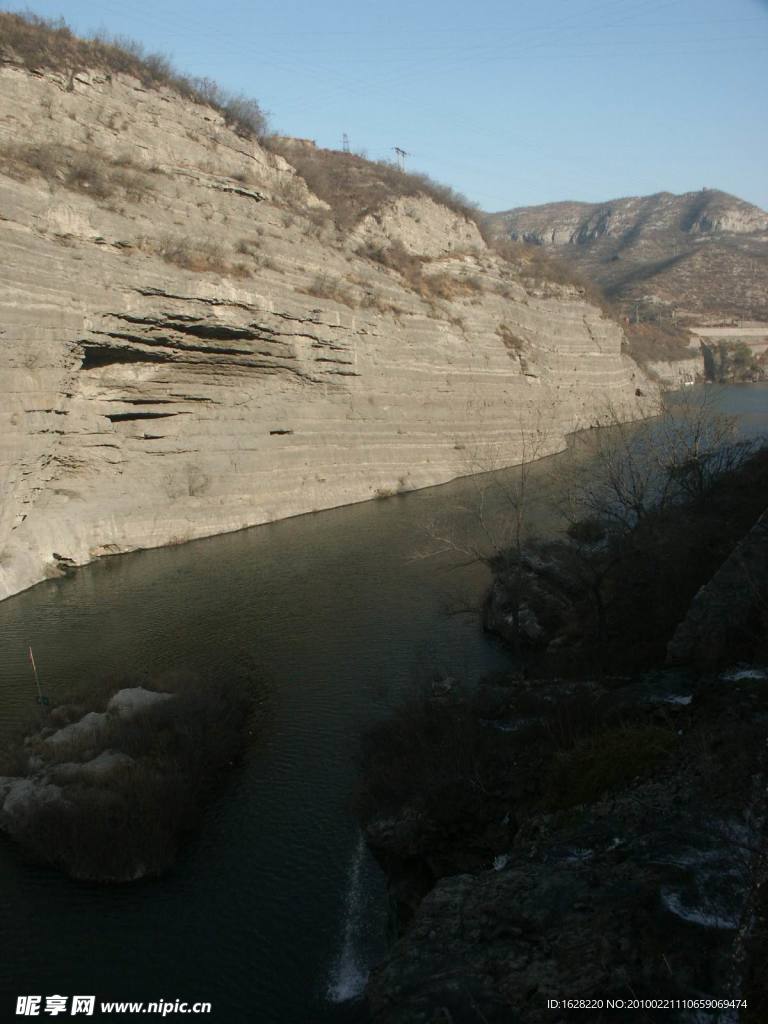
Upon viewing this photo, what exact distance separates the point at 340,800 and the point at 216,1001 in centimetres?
310

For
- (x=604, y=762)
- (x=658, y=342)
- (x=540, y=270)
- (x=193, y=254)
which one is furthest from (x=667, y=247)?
(x=604, y=762)

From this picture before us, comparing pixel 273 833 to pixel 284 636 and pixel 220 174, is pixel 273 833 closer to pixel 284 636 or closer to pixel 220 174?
pixel 284 636

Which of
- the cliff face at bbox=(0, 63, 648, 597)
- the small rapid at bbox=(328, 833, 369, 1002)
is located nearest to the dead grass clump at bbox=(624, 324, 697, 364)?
the cliff face at bbox=(0, 63, 648, 597)

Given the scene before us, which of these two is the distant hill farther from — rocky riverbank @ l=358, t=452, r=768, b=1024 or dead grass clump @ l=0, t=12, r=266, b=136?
rocky riverbank @ l=358, t=452, r=768, b=1024

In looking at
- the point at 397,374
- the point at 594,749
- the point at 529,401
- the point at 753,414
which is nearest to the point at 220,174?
the point at 397,374

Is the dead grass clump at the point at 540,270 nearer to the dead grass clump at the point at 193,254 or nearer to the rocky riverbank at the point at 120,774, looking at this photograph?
the dead grass clump at the point at 193,254

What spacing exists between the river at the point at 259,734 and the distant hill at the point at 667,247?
53299 millimetres

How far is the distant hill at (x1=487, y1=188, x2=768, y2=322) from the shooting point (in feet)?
310

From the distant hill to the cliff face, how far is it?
40.0 metres

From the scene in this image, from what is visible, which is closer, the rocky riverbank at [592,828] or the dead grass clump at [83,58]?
the rocky riverbank at [592,828]

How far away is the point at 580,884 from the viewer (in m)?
5.59

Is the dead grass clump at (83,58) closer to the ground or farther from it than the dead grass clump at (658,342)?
farther from it

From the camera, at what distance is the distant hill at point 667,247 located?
9438 centimetres

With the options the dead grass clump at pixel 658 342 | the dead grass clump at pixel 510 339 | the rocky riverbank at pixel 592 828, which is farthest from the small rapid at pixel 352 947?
the dead grass clump at pixel 658 342
